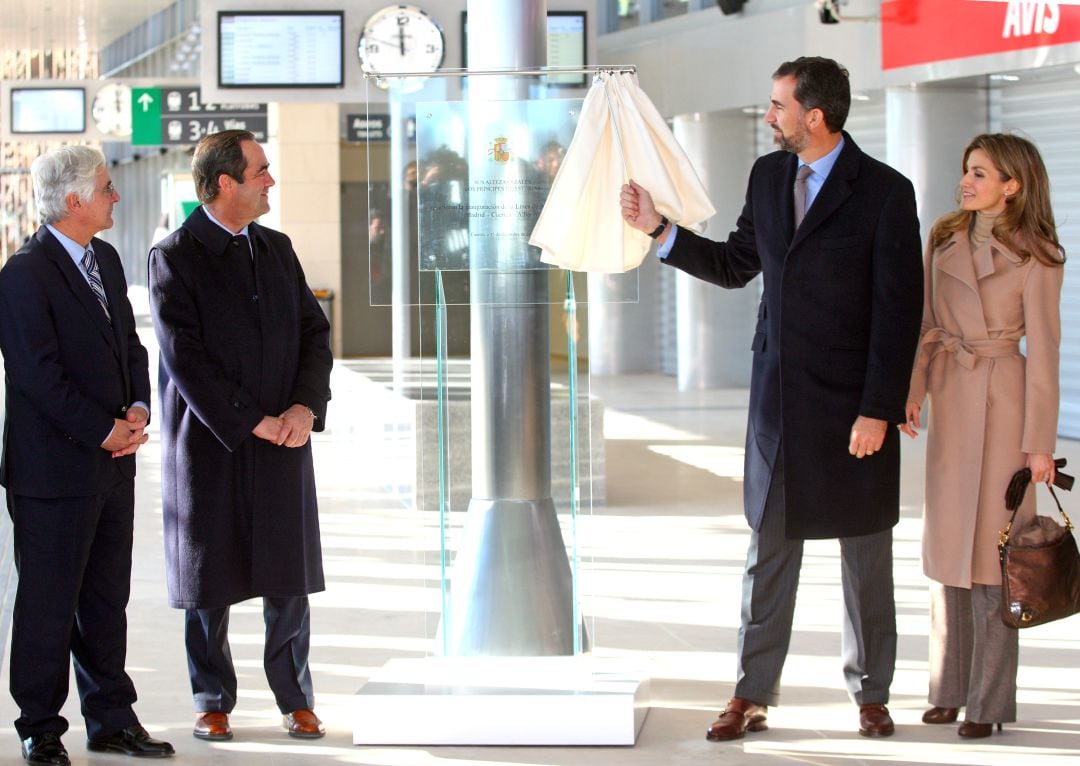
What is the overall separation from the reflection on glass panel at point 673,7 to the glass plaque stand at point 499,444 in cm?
1240

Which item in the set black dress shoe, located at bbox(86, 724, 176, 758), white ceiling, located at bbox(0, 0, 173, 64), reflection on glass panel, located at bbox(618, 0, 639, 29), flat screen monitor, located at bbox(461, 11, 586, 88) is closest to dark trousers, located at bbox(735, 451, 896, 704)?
black dress shoe, located at bbox(86, 724, 176, 758)

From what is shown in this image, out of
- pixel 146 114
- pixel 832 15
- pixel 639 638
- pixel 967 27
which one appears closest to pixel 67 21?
pixel 146 114

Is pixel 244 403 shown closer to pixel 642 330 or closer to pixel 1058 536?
pixel 1058 536

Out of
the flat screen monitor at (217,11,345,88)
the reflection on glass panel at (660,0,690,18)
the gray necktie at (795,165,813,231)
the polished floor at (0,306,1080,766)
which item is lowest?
the polished floor at (0,306,1080,766)

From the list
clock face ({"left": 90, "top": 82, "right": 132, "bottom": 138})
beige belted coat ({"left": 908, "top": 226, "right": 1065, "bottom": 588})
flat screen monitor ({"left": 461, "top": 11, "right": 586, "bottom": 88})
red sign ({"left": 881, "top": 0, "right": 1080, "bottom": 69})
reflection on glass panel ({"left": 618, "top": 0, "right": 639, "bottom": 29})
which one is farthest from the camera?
clock face ({"left": 90, "top": 82, "right": 132, "bottom": 138})

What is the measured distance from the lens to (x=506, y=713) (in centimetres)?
427

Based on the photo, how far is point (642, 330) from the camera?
18.3m

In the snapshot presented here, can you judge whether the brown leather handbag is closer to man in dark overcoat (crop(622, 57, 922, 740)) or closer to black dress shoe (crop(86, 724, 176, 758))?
man in dark overcoat (crop(622, 57, 922, 740))

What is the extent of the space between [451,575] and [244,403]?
0.82m

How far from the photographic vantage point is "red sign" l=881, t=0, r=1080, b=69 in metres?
9.87

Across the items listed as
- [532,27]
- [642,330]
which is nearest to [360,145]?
[642,330]

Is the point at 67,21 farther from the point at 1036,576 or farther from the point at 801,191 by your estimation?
the point at 1036,576

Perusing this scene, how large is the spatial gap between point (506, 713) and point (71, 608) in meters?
1.15

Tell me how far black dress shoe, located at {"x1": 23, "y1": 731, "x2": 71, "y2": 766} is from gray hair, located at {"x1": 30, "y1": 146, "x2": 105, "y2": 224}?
129 centimetres
